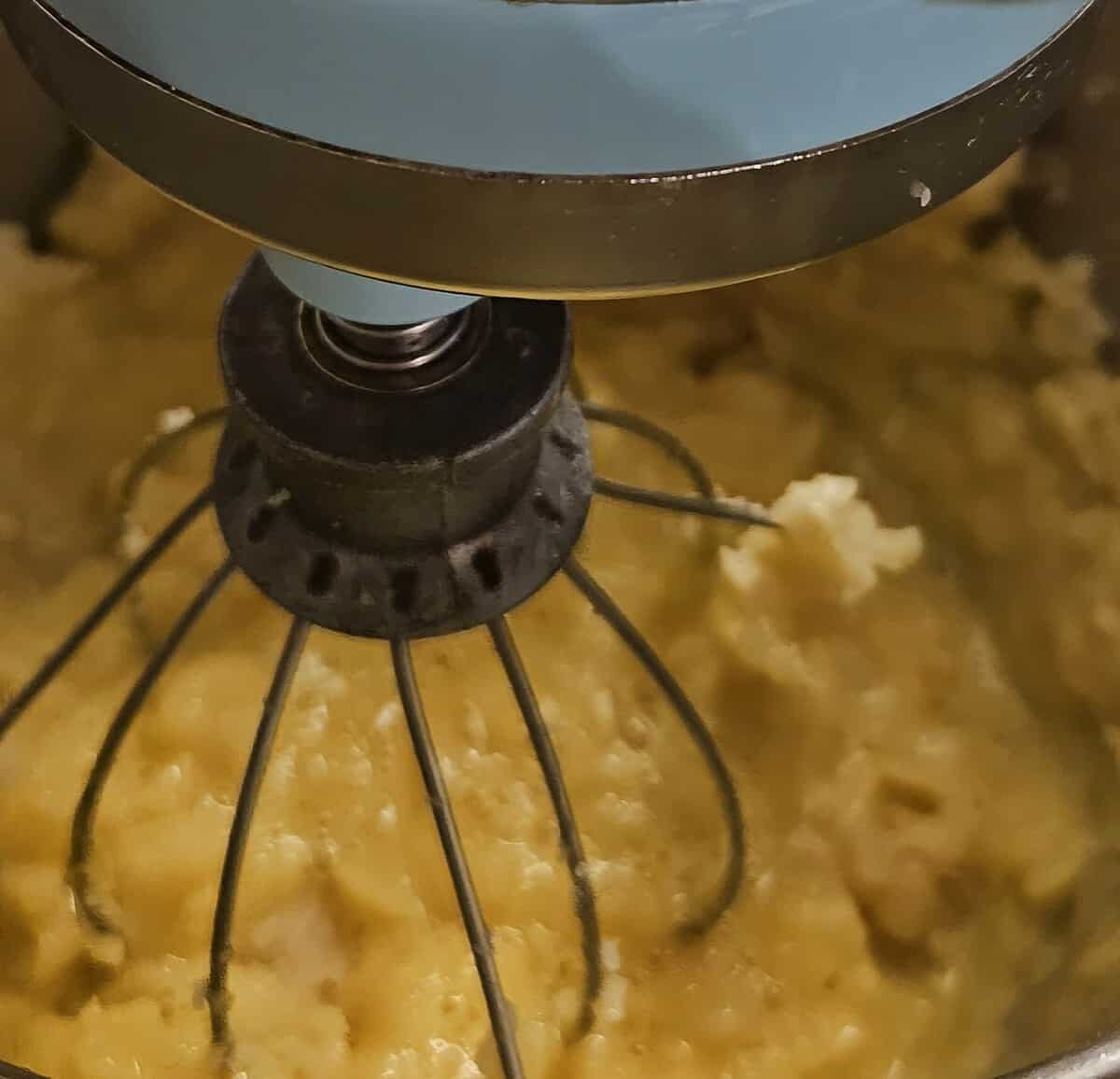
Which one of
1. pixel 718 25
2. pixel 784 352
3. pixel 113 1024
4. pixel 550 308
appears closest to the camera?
pixel 718 25

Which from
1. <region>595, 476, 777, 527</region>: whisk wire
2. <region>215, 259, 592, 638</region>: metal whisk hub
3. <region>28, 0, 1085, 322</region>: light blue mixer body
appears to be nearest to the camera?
<region>28, 0, 1085, 322</region>: light blue mixer body

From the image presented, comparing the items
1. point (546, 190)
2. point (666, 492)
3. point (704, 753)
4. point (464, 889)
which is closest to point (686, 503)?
point (666, 492)

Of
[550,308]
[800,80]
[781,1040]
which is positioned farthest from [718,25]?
[781,1040]

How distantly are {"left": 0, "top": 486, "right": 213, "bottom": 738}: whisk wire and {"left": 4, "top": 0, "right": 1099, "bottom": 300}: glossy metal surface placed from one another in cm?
38

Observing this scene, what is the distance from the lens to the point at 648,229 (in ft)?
0.91

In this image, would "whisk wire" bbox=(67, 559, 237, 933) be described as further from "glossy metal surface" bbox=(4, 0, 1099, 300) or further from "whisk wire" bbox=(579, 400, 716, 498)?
"glossy metal surface" bbox=(4, 0, 1099, 300)

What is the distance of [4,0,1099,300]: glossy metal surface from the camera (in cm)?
26

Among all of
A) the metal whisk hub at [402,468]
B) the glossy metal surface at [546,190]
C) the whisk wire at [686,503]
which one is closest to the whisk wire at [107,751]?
the metal whisk hub at [402,468]

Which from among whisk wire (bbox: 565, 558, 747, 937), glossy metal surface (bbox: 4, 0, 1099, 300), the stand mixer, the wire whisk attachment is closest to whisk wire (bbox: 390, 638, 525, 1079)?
the wire whisk attachment

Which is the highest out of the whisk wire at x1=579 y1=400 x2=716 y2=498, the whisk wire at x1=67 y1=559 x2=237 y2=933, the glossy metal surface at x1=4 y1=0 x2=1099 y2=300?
the glossy metal surface at x1=4 y1=0 x2=1099 y2=300

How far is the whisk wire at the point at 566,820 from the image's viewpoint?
601 mm

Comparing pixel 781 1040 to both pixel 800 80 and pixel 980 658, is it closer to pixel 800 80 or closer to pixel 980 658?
pixel 980 658

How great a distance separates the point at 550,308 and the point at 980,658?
0.38m

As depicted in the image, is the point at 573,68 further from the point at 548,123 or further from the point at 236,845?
the point at 236,845
